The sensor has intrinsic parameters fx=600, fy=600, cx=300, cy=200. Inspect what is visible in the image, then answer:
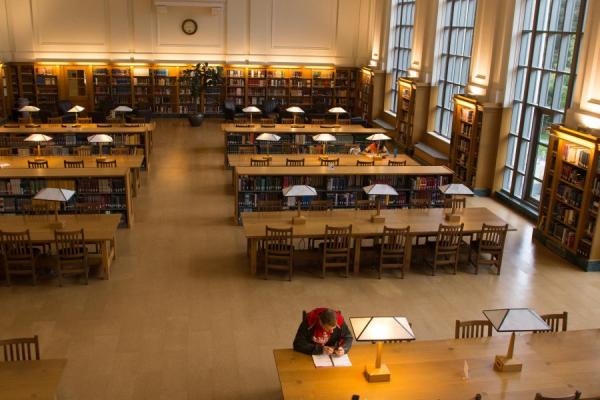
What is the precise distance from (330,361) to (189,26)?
737 inches

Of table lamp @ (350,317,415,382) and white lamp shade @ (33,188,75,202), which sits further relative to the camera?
white lamp shade @ (33,188,75,202)

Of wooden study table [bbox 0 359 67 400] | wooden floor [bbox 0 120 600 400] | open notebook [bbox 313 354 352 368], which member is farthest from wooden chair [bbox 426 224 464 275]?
wooden study table [bbox 0 359 67 400]

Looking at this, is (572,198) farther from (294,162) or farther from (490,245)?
(294,162)

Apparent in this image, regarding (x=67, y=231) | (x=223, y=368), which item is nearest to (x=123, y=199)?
(x=67, y=231)

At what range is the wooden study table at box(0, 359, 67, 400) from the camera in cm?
495

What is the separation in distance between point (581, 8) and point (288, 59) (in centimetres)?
1331

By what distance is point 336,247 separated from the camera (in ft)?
30.1

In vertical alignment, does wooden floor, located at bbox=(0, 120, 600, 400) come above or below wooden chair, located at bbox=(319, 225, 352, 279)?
below

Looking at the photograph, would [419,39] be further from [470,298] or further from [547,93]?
[470,298]

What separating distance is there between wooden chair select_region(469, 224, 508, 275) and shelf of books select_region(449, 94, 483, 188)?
4.11 meters

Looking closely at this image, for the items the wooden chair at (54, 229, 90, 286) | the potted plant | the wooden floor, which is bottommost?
the wooden floor

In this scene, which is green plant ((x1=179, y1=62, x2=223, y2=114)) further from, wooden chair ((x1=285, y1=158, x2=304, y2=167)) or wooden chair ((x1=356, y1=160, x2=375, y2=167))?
wooden chair ((x1=356, y1=160, x2=375, y2=167))

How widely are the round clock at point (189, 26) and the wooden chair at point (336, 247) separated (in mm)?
15005

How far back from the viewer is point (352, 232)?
9125 millimetres
